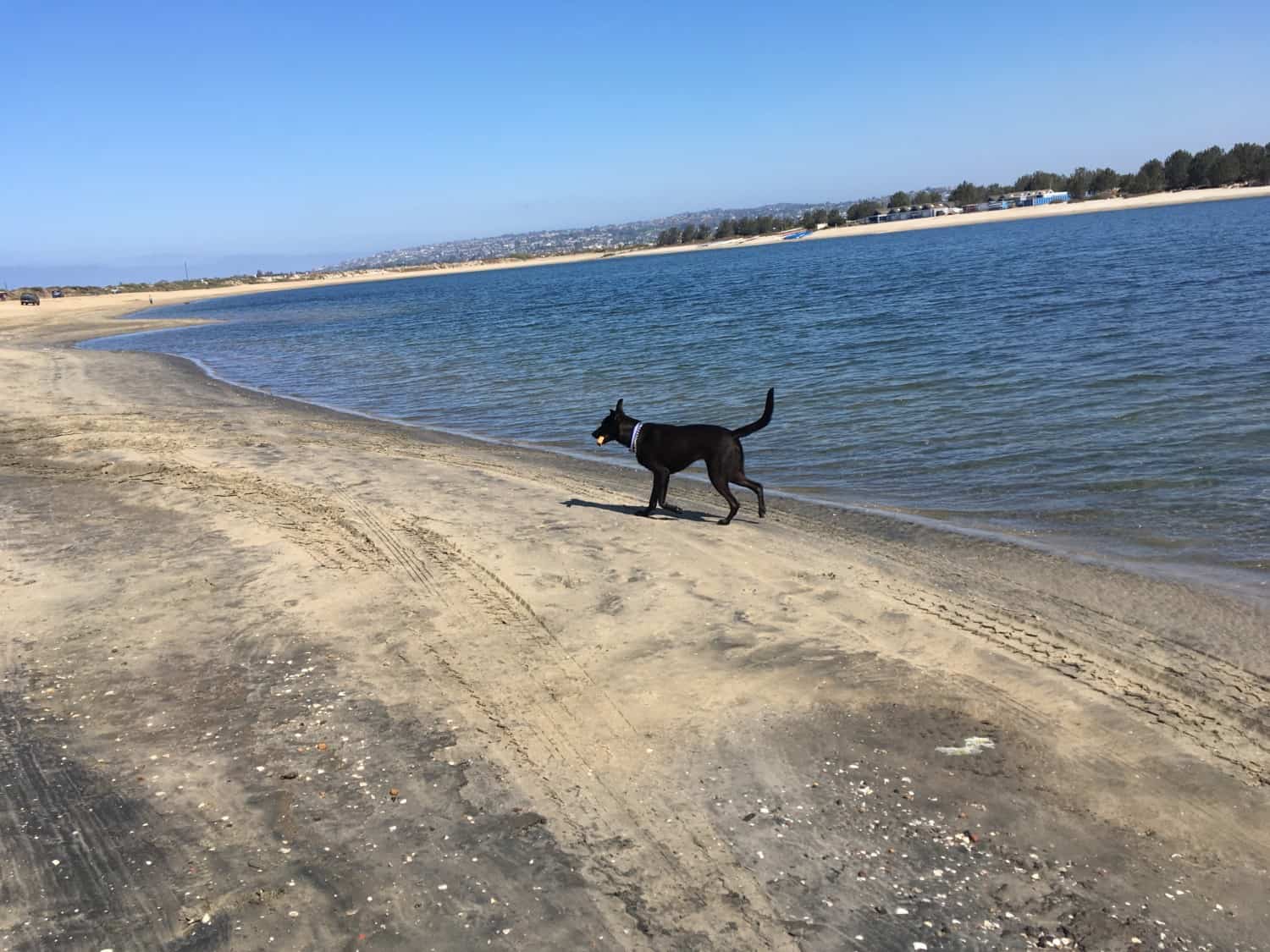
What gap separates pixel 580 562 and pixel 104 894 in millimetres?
4494

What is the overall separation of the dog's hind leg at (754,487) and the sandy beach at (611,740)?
0.58 m

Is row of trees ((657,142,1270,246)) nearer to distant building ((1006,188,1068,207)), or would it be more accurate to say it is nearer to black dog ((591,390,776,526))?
distant building ((1006,188,1068,207))

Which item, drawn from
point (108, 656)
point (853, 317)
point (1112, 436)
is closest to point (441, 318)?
point (853, 317)

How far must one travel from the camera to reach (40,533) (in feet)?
27.8

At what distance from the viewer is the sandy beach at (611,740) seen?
3531 millimetres

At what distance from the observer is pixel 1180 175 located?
448 ft

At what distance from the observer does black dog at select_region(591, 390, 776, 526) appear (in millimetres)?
8953

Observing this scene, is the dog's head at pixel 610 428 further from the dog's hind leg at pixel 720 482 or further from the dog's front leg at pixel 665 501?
the dog's hind leg at pixel 720 482

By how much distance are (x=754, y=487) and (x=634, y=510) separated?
1346 mm

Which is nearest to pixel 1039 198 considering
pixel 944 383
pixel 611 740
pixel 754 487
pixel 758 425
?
pixel 944 383

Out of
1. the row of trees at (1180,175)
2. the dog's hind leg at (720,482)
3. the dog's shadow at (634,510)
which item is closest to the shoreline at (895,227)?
the row of trees at (1180,175)

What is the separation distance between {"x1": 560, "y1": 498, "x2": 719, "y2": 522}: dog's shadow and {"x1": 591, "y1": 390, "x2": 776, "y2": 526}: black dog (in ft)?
0.50

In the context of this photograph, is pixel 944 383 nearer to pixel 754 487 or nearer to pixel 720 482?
pixel 754 487

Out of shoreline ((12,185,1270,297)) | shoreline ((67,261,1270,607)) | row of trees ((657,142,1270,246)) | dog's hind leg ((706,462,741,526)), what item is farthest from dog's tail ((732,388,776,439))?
row of trees ((657,142,1270,246))
